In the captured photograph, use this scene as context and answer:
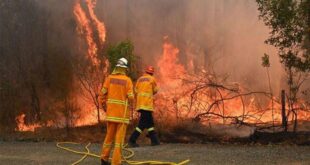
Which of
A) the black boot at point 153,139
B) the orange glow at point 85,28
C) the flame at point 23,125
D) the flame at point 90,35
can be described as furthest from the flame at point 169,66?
the flame at point 23,125

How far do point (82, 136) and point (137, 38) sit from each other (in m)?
5.00

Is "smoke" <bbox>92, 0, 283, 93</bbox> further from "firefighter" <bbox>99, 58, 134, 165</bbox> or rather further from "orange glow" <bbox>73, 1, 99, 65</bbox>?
"firefighter" <bbox>99, 58, 134, 165</bbox>

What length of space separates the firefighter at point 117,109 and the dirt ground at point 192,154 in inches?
37.1

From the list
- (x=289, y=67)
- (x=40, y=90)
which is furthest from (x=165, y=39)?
(x=289, y=67)

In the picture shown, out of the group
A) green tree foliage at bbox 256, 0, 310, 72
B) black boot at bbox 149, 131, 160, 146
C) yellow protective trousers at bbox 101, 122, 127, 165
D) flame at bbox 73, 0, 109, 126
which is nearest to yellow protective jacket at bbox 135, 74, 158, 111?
black boot at bbox 149, 131, 160, 146

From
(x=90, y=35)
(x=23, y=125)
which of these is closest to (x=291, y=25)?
(x=90, y=35)

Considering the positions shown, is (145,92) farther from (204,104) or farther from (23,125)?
(23,125)

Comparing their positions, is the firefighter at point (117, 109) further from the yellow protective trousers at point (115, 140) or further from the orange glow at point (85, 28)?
the orange glow at point (85, 28)

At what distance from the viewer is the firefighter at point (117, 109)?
7902 millimetres

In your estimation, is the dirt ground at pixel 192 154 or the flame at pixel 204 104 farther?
the flame at pixel 204 104

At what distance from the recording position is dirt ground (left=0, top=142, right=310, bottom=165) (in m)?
8.73

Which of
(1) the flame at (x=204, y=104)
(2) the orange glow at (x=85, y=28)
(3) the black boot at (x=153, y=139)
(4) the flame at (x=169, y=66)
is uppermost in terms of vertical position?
(2) the orange glow at (x=85, y=28)

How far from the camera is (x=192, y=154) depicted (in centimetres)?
943

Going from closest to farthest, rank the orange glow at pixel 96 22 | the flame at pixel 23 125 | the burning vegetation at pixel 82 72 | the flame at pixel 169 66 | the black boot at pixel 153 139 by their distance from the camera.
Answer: the black boot at pixel 153 139 → the burning vegetation at pixel 82 72 → the flame at pixel 169 66 → the flame at pixel 23 125 → the orange glow at pixel 96 22
